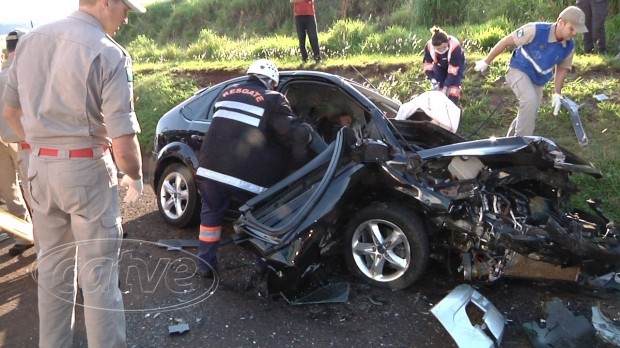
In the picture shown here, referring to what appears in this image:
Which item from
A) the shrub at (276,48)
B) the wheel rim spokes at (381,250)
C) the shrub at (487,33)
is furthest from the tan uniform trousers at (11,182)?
the shrub at (487,33)

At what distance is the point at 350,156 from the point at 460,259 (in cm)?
110

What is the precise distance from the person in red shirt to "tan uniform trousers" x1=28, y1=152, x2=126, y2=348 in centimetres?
765

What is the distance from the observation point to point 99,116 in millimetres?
2951

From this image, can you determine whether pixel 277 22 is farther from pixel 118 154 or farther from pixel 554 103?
pixel 118 154

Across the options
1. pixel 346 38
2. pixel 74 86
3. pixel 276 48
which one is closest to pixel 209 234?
pixel 74 86

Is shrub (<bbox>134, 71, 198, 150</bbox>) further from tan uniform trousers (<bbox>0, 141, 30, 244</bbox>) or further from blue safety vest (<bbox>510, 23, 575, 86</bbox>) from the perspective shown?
blue safety vest (<bbox>510, 23, 575, 86</bbox>)

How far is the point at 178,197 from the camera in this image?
5.69 metres

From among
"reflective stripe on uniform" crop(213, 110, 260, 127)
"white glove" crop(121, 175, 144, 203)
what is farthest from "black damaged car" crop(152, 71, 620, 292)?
"white glove" crop(121, 175, 144, 203)

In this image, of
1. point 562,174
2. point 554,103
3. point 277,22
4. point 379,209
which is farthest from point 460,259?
point 277,22

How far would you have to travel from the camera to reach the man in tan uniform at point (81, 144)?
2812 millimetres

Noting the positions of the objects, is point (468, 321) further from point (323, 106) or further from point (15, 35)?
point (15, 35)

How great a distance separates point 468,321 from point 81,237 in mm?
2261

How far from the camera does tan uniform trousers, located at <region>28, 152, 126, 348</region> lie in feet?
9.70

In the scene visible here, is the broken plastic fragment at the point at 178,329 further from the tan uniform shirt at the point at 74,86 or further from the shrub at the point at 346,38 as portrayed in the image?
the shrub at the point at 346,38
